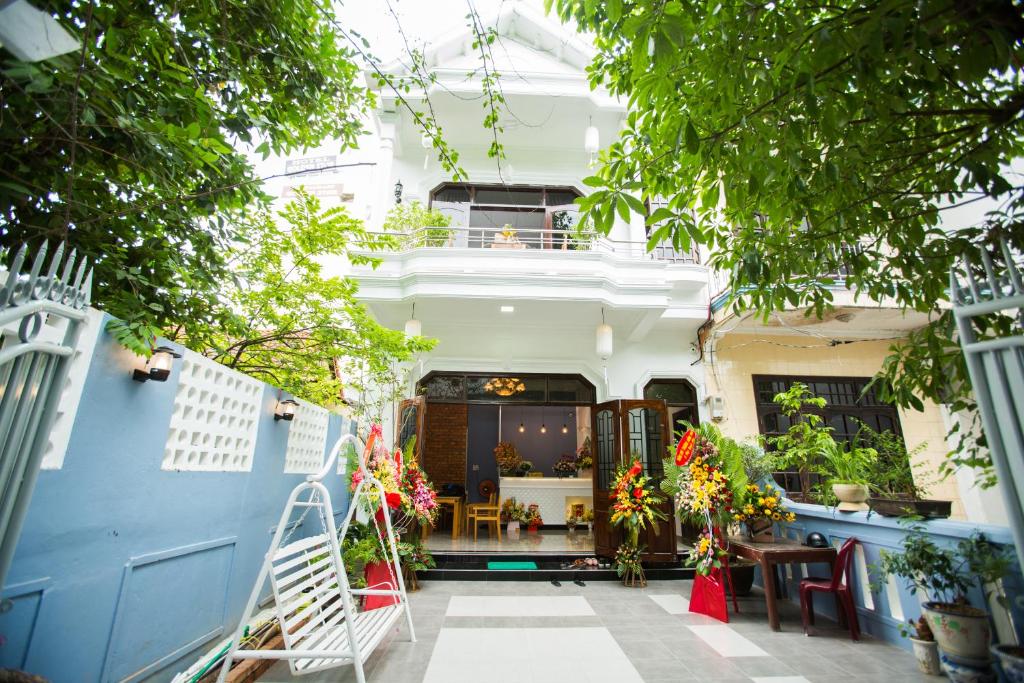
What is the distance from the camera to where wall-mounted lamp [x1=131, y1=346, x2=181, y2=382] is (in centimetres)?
230

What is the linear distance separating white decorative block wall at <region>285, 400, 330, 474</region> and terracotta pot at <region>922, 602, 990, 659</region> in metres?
5.02

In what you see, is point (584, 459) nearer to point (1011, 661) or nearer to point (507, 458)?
point (507, 458)

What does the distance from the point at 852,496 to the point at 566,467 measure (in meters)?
6.42

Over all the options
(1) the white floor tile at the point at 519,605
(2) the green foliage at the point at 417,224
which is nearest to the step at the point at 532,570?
(1) the white floor tile at the point at 519,605

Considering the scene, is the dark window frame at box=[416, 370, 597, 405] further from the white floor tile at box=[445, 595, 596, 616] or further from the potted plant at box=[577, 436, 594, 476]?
the white floor tile at box=[445, 595, 596, 616]

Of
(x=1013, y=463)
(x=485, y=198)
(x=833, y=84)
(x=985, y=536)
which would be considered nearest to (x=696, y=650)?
(x=985, y=536)

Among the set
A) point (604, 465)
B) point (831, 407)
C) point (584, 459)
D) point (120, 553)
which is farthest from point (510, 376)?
point (120, 553)

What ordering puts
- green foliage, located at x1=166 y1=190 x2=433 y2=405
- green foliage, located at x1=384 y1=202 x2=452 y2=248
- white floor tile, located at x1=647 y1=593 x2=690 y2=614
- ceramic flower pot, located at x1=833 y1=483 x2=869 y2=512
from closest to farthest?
green foliage, located at x1=166 y1=190 x2=433 y2=405
ceramic flower pot, located at x1=833 y1=483 x2=869 y2=512
white floor tile, located at x1=647 y1=593 x2=690 y2=614
green foliage, located at x1=384 y1=202 x2=452 y2=248

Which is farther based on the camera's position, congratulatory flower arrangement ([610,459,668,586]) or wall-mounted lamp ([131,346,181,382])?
congratulatory flower arrangement ([610,459,668,586])

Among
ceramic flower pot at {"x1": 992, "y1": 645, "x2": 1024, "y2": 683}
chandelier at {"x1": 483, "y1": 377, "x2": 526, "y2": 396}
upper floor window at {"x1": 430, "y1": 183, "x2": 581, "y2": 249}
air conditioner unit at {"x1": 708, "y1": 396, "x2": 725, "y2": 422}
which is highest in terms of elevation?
upper floor window at {"x1": 430, "y1": 183, "x2": 581, "y2": 249}

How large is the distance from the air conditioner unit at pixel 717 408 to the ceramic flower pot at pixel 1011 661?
4.39 meters

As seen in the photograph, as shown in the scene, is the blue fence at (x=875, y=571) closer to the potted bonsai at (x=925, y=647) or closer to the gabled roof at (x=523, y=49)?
the potted bonsai at (x=925, y=647)

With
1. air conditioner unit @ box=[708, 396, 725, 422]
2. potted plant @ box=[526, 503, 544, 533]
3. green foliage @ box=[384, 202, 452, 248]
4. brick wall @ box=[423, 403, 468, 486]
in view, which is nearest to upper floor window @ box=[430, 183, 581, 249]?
green foliage @ box=[384, 202, 452, 248]

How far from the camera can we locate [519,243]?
7008 mm
